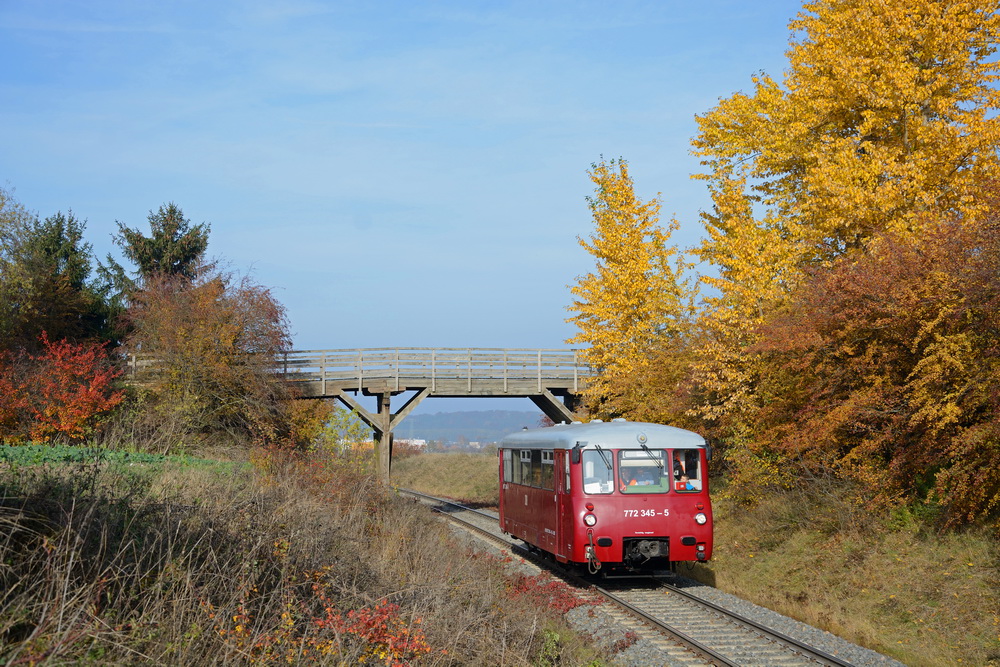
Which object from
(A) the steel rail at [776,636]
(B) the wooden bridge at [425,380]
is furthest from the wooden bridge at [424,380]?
(A) the steel rail at [776,636]

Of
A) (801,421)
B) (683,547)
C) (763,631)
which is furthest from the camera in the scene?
(801,421)

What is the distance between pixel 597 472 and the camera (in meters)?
14.9

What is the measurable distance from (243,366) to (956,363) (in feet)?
66.5

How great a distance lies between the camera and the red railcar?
1458cm

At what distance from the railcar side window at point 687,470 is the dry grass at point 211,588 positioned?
4125 millimetres

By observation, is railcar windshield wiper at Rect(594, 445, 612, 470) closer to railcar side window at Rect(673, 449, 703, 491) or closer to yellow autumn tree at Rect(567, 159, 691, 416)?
railcar side window at Rect(673, 449, 703, 491)

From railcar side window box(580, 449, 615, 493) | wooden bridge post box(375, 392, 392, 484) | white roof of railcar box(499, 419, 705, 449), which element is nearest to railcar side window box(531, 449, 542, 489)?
white roof of railcar box(499, 419, 705, 449)

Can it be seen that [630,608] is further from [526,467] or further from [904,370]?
[904,370]

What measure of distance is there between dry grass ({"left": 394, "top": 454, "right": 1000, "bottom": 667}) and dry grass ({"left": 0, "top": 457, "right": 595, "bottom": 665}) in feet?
14.2

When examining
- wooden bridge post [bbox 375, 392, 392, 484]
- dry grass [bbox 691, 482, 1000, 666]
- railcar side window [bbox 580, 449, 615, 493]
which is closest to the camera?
A: dry grass [bbox 691, 482, 1000, 666]

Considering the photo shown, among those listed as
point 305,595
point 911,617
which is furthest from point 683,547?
point 305,595

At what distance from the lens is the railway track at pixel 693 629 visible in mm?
10273

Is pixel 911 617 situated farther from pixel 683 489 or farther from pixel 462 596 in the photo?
pixel 462 596

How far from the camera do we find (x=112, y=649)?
243 inches
